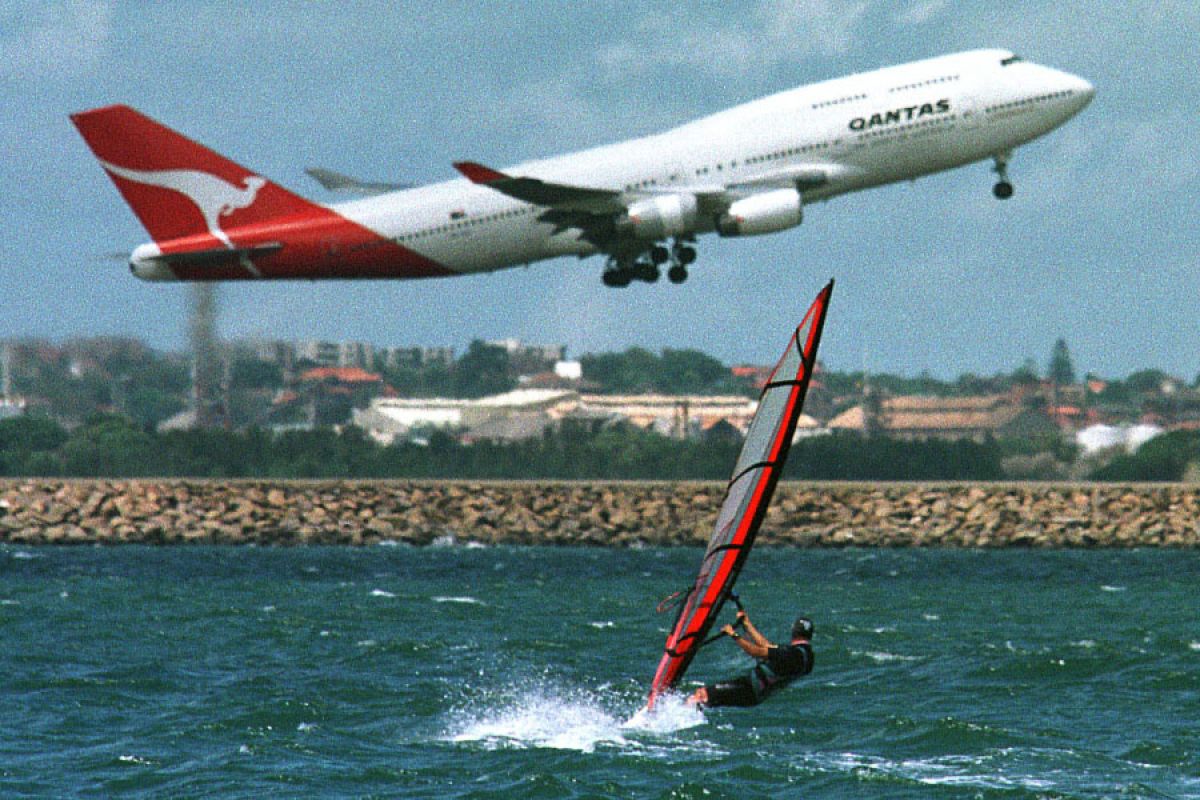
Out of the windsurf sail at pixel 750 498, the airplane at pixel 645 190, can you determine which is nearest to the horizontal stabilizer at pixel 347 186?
the airplane at pixel 645 190

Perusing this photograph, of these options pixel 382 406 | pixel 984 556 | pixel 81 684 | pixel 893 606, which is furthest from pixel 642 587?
pixel 382 406

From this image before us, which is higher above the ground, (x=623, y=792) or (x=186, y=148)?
(x=186, y=148)

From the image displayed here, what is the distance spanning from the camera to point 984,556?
7469 centimetres

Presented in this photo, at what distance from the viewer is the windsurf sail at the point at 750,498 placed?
2973 cm

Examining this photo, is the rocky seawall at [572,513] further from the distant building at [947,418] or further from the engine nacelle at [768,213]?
the engine nacelle at [768,213]

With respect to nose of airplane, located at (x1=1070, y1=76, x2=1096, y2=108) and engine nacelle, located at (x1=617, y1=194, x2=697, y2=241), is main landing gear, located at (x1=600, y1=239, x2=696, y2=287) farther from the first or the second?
nose of airplane, located at (x1=1070, y1=76, x2=1096, y2=108)

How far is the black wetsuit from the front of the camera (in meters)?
29.3

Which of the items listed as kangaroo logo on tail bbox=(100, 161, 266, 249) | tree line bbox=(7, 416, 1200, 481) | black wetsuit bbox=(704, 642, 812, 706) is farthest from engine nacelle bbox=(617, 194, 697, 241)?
black wetsuit bbox=(704, 642, 812, 706)

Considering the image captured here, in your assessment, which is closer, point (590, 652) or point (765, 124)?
point (590, 652)

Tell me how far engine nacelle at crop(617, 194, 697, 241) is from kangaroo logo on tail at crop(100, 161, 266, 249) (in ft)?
40.2

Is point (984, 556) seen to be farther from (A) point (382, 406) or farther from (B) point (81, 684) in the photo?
(B) point (81, 684)

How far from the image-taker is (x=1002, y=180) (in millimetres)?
59656

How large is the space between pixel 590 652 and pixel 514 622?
6.59 m

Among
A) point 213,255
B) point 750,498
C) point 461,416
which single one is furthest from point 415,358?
point 750,498
